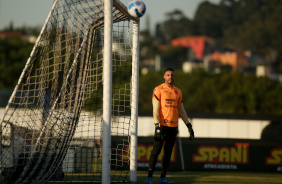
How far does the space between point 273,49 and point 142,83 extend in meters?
89.3

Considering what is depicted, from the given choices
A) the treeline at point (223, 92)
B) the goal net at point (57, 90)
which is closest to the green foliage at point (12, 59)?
the treeline at point (223, 92)

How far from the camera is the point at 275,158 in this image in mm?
15289

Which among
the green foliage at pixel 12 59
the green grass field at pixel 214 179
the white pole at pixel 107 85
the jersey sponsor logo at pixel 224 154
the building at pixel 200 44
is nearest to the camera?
the white pole at pixel 107 85

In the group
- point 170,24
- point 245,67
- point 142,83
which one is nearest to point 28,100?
point 142,83

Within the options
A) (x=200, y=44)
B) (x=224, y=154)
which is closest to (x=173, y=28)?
(x=200, y=44)

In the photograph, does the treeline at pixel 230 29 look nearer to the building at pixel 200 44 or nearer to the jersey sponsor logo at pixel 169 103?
the building at pixel 200 44

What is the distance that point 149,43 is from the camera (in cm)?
15112

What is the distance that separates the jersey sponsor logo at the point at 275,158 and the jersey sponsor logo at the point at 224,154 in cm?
61

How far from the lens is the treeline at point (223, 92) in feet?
187

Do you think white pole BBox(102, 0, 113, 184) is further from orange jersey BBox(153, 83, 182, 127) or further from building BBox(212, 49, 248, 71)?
building BBox(212, 49, 248, 71)

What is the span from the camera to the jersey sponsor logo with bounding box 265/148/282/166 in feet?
50.0

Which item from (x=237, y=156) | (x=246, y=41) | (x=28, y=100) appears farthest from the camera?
(x=246, y=41)

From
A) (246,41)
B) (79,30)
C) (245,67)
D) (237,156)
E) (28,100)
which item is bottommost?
(237,156)

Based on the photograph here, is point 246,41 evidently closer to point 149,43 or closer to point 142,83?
point 149,43
